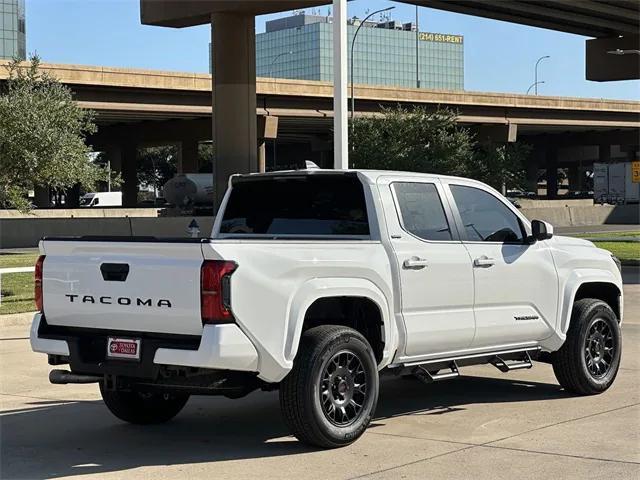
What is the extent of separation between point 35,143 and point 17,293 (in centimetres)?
668

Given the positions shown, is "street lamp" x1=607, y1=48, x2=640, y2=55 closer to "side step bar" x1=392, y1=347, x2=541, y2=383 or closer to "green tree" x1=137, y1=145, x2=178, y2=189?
"side step bar" x1=392, y1=347, x2=541, y2=383

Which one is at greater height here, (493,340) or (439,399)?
(493,340)

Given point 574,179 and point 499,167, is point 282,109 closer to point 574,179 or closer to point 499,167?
point 499,167

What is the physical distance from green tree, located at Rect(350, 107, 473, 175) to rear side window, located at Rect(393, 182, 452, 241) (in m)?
40.1

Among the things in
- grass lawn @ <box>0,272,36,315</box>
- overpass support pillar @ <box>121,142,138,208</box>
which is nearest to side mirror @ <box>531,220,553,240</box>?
grass lawn @ <box>0,272,36,315</box>

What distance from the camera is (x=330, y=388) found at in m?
7.01

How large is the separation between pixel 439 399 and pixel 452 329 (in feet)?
4.37

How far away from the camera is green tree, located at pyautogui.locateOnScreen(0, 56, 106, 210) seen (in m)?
23.4

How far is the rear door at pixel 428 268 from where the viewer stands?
25.2 feet

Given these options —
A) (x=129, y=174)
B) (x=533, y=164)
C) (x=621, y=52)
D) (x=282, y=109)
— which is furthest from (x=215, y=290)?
(x=533, y=164)

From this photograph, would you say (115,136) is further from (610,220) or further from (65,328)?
(65,328)

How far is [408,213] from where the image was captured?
799cm

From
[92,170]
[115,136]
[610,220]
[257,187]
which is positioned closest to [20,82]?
[92,170]

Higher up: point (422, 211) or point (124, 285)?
point (422, 211)
